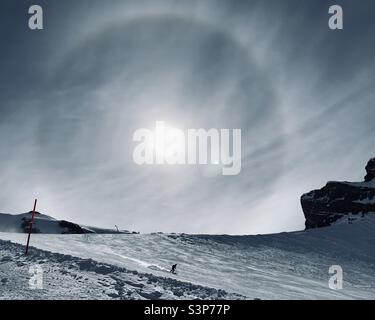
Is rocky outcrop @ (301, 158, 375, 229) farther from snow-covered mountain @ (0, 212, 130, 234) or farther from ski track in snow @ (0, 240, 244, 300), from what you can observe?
ski track in snow @ (0, 240, 244, 300)

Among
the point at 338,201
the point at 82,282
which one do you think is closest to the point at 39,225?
the point at 338,201

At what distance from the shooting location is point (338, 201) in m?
126

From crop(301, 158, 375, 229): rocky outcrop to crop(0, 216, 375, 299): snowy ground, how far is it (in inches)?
2759

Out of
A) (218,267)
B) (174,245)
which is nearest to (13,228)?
(174,245)

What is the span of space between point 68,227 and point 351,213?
244 feet

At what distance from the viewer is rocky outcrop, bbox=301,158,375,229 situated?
118 meters

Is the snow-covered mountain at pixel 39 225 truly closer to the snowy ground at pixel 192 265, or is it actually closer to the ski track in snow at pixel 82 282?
the snowy ground at pixel 192 265

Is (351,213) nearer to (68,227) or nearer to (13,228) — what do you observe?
(68,227)

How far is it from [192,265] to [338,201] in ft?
358

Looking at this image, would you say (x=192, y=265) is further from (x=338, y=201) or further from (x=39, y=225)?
(x=338, y=201)
